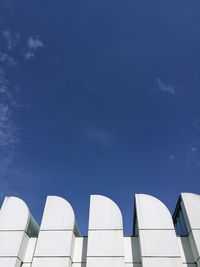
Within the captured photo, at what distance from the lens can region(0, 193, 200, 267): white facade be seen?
10617 mm

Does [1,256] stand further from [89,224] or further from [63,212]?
[89,224]

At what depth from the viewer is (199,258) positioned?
10.3 meters

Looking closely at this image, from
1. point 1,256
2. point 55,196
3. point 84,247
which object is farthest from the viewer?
point 55,196

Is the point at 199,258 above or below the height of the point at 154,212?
below

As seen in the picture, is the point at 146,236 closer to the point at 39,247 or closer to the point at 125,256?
the point at 125,256

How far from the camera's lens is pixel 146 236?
11.1 metres

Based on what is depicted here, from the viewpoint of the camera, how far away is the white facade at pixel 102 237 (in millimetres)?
10617

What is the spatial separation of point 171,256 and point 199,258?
1.33 m

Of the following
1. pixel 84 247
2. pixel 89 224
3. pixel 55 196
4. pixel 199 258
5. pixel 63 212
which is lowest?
pixel 199 258

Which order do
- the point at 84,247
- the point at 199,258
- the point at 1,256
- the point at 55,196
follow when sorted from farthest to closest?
1. the point at 55,196
2. the point at 84,247
3. the point at 1,256
4. the point at 199,258

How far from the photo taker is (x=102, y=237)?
11.3 m

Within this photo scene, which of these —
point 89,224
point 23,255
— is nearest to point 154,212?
point 89,224

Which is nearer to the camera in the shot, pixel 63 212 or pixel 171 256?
pixel 171 256

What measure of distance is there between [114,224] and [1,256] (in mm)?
6140
